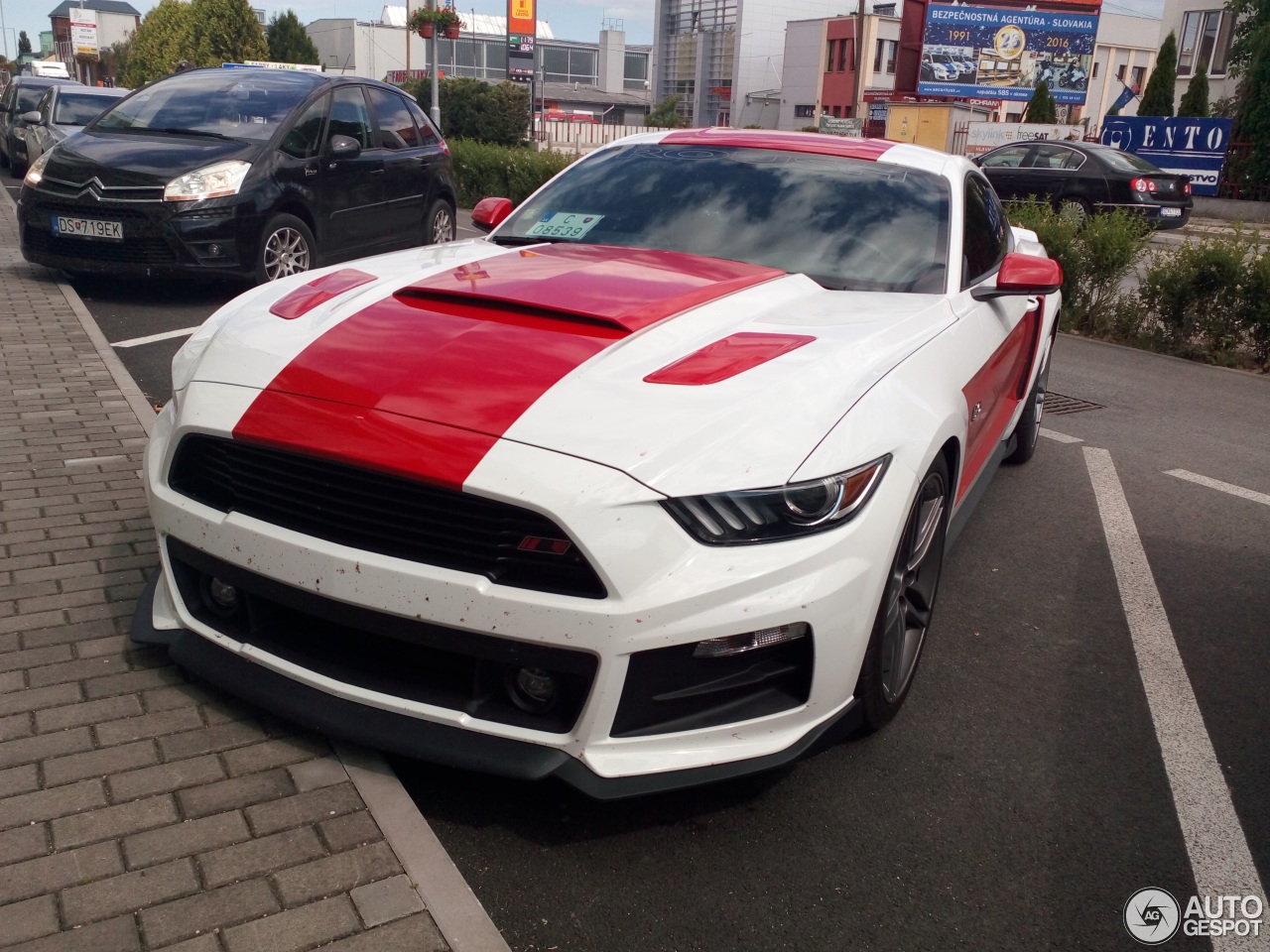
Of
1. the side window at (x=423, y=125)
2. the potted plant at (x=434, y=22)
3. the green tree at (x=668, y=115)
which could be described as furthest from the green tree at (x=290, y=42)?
the side window at (x=423, y=125)

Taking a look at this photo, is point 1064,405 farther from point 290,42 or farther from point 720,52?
point 720,52

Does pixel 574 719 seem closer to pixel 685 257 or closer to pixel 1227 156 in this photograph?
pixel 685 257

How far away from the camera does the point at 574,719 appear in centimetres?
245

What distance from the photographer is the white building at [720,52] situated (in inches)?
3885

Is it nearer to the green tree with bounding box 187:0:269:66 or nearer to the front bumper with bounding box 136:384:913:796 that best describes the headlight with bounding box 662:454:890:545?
the front bumper with bounding box 136:384:913:796

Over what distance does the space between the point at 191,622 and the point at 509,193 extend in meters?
16.5

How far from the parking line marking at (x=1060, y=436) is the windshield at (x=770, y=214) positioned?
2889mm

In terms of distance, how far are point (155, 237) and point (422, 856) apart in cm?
680

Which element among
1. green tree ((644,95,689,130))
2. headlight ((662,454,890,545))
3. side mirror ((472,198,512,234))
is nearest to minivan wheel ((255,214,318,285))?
side mirror ((472,198,512,234))

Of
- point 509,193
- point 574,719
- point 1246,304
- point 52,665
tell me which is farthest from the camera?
point 509,193

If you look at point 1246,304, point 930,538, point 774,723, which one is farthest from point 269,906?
point 1246,304

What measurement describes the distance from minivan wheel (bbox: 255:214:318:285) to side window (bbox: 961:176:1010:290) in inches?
213

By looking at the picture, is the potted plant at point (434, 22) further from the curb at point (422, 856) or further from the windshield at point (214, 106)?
the curb at point (422, 856)

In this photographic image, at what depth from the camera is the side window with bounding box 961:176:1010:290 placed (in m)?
4.08
